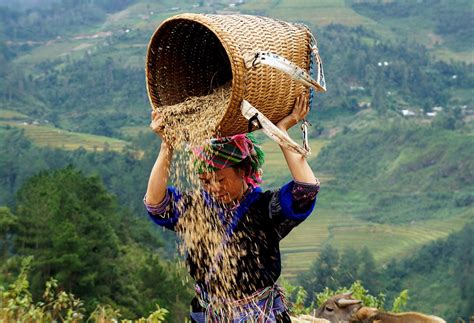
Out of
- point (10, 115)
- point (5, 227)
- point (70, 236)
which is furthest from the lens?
point (10, 115)

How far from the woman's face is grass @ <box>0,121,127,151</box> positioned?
6204cm

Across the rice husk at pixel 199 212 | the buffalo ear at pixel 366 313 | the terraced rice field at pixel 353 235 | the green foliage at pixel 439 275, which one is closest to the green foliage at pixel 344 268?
the green foliage at pixel 439 275

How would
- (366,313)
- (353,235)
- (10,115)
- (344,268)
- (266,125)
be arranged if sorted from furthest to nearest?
(10,115) < (353,235) < (344,268) < (366,313) < (266,125)

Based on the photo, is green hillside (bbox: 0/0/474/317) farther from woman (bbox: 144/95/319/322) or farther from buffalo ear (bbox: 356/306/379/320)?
woman (bbox: 144/95/319/322)

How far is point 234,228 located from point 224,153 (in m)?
0.28

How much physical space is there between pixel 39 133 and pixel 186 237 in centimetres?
6968

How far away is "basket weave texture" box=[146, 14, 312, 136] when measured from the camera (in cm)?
338

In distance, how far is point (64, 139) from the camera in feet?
231

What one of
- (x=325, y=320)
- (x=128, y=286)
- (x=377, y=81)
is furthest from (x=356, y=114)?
(x=325, y=320)

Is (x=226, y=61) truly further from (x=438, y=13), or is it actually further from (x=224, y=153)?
(x=438, y=13)

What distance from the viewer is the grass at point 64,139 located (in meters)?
67.2

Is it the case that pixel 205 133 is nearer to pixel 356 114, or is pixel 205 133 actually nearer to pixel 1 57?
pixel 356 114

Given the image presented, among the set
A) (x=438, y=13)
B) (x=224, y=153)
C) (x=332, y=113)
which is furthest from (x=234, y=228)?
(x=438, y=13)

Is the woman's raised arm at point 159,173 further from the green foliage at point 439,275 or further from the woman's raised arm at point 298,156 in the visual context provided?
the green foliage at point 439,275
